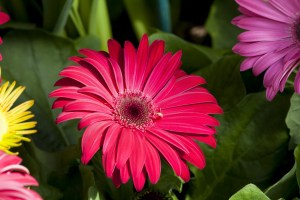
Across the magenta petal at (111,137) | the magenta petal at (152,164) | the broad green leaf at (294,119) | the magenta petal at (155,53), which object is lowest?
the broad green leaf at (294,119)

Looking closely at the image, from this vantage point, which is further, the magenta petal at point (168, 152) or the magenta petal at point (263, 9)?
the magenta petal at point (263, 9)

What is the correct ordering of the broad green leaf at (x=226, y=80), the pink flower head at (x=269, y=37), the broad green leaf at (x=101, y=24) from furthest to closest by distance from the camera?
the broad green leaf at (x=101, y=24) < the broad green leaf at (x=226, y=80) < the pink flower head at (x=269, y=37)

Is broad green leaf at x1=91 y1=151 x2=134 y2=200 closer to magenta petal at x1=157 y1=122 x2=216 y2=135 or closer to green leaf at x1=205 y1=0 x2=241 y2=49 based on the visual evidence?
magenta petal at x1=157 y1=122 x2=216 y2=135

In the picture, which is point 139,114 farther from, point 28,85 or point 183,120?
point 28,85

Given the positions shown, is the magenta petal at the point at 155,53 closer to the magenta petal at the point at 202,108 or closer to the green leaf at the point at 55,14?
the magenta petal at the point at 202,108

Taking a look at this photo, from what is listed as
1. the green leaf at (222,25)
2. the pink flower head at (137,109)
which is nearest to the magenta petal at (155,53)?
the pink flower head at (137,109)

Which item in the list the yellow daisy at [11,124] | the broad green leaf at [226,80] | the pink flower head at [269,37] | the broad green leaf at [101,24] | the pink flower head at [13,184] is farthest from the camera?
the broad green leaf at [101,24]

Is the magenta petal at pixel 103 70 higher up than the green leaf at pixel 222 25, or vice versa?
the magenta petal at pixel 103 70

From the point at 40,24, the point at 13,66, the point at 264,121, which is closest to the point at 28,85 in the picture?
the point at 13,66
